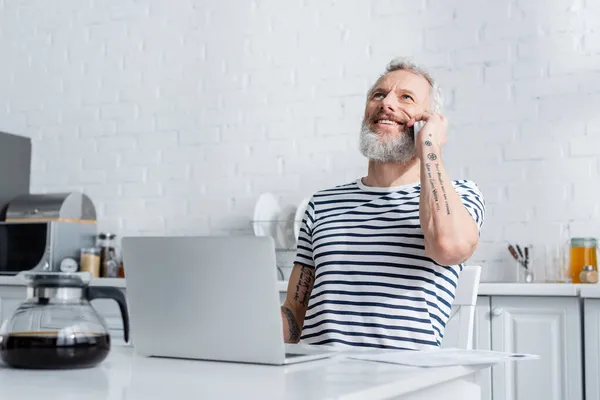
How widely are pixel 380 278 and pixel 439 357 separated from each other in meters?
0.59

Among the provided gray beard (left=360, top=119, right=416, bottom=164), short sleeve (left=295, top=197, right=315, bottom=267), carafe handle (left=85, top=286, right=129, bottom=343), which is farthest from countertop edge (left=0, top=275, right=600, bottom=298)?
carafe handle (left=85, top=286, right=129, bottom=343)

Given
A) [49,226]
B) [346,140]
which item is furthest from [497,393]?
[49,226]

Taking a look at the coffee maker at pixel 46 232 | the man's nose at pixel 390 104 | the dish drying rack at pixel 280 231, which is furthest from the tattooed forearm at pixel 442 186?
the coffee maker at pixel 46 232

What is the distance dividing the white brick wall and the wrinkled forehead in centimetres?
116

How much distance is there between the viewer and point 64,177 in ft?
13.4

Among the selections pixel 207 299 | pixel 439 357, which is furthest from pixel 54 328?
pixel 439 357

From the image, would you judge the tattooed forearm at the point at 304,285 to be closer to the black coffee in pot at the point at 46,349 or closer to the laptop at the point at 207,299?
the laptop at the point at 207,299

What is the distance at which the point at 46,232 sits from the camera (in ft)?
12.1

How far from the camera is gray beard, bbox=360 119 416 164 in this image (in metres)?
2.03

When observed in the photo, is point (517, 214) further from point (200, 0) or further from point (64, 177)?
point (64, 177)

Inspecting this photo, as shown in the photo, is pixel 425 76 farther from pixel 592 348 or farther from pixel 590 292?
pixel 592 348

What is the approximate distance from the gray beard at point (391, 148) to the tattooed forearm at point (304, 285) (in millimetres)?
338

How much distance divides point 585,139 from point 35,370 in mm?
2484

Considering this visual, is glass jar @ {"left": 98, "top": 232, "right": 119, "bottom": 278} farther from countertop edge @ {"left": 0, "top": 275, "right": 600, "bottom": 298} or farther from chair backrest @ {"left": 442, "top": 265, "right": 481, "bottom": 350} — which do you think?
chair backrest @ {"left": 442, "top": 265, "right": 481, "bottom": 350}
